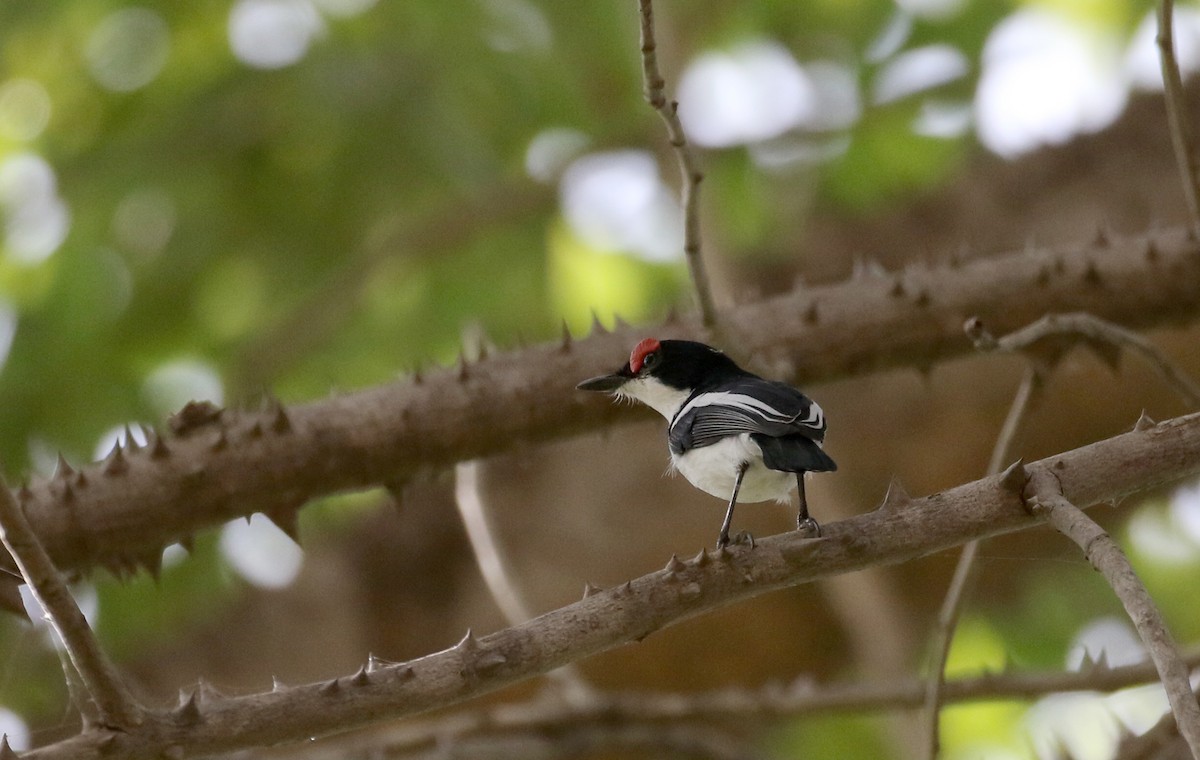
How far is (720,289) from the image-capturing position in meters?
4.36

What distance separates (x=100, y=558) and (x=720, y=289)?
2327 millimetres

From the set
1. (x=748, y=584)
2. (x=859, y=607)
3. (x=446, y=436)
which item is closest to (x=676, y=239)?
(x=859, y=607)

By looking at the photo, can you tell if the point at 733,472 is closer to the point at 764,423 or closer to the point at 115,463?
the point at 764,423

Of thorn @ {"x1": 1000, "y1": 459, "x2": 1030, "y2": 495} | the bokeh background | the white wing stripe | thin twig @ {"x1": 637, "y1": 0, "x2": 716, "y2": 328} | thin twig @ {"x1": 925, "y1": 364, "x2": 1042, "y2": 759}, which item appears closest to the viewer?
thorn @ {"x1": 1000, "y1": 459, "x2": 1030, "y2": 495}

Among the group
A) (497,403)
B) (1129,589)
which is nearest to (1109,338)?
(1129,589)

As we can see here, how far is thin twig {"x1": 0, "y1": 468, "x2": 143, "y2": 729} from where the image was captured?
1480 millimetres

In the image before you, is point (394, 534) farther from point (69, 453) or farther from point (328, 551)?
point (69, 453)

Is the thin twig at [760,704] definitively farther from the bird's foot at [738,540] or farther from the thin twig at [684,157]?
the bird's foot at [738,540]

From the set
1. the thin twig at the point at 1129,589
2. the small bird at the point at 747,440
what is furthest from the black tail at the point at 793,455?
the thin twig at the point at 1129,589

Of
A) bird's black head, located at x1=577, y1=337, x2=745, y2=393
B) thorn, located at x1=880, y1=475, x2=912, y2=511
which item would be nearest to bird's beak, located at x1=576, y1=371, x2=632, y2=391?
bird's black head, located at x1=577, y1=337, x2=745, y2=393

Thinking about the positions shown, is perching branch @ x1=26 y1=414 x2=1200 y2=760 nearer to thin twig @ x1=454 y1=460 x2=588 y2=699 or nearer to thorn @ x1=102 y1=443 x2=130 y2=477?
thorn @ x1=102 y1=443 x2=130 y2=477

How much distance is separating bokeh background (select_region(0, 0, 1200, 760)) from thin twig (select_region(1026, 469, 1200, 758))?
3.07 meters

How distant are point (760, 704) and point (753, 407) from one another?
139 cm

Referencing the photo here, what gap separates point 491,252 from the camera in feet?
19.9
